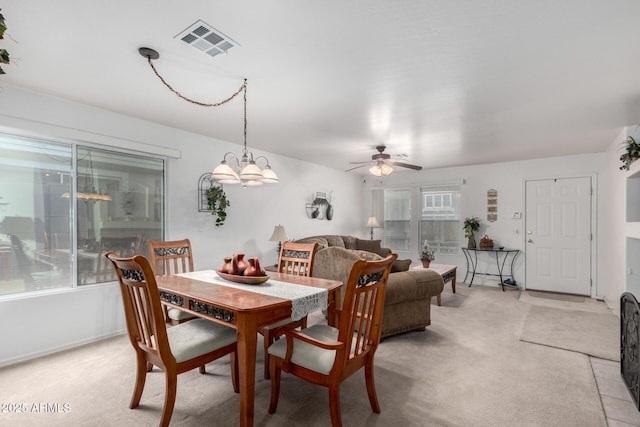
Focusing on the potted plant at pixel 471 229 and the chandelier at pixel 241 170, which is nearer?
the chandelier at pixel 241 170

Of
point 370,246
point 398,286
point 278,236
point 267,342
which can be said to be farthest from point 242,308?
point 370,246

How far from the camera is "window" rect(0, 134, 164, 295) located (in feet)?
9.34

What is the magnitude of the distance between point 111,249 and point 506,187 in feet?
21.5

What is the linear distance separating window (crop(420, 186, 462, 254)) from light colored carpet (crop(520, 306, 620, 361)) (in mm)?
2320

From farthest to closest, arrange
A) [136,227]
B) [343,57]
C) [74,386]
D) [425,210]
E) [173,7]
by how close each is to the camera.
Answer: [425,210], [136,227], [74,386], [343,57], [173,7]

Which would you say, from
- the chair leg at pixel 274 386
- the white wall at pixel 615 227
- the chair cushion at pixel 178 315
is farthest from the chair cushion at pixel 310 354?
the white wall at pixel 615 227

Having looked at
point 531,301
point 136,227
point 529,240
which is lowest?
point 531,301

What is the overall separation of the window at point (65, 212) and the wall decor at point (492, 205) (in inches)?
235

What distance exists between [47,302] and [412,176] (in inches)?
255

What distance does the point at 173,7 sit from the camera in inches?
65.2

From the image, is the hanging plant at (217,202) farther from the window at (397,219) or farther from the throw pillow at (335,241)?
the window at (397,219)

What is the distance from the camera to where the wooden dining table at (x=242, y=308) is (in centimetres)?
169

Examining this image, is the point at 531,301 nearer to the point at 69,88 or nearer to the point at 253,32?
the point at 253,32

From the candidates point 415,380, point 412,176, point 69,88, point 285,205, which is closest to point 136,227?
point 69,88
